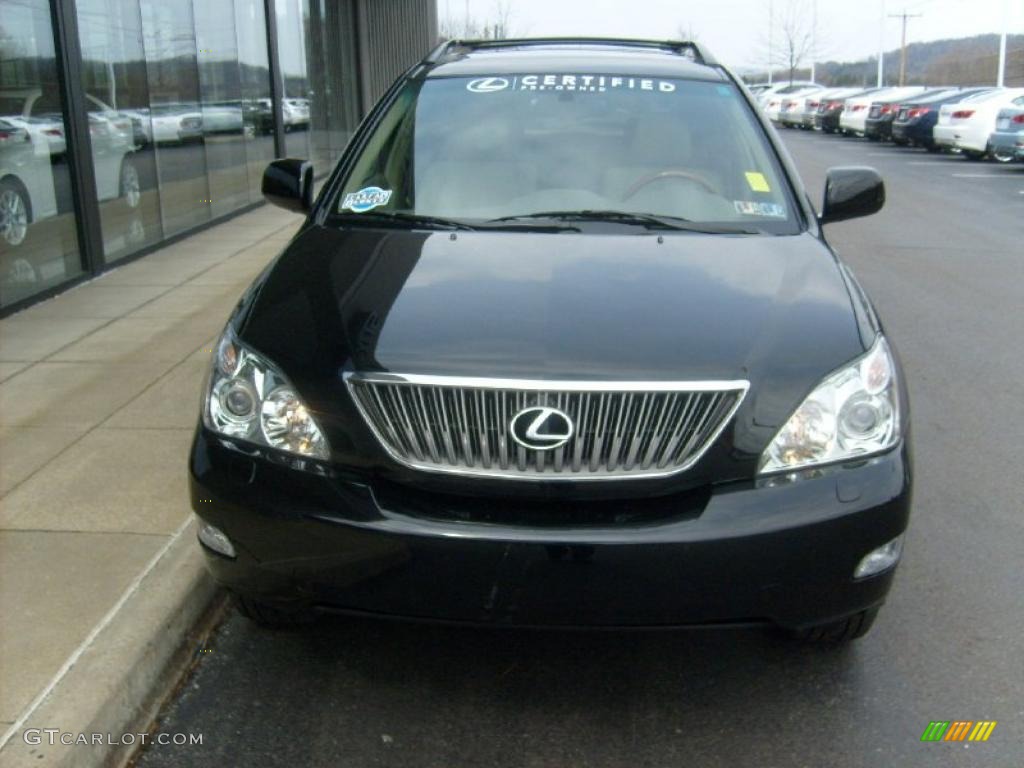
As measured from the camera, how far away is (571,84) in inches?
182

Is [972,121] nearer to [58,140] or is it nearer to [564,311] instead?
[58,140]

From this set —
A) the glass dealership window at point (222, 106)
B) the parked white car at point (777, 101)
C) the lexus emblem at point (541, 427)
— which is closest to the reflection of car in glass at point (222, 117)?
the glass dealership window at point (222, 106)

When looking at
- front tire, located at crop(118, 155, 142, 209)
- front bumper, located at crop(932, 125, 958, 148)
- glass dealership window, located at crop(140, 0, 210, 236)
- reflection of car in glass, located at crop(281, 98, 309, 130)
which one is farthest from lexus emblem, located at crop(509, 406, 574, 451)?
front bumper, located at crop(932, 125, 958, 148)

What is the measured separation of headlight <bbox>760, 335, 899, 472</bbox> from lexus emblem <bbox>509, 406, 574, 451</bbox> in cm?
50

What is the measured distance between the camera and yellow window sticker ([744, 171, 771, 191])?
4199 mm

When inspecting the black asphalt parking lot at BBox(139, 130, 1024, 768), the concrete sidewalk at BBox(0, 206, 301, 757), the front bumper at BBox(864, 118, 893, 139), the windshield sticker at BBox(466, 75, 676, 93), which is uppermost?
the windshield sticker at BBox(466, 75, 676, 93)

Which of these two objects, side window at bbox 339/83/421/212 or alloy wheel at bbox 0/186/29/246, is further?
alloy wheel at bbox 0/186/29/246

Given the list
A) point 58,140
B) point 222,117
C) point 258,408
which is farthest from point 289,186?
point 222,117

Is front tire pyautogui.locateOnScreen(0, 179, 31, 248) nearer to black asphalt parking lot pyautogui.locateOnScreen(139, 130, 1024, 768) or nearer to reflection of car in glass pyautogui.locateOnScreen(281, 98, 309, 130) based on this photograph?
black asphalt parking lot pyautogui.locateOnScreen(139, 130, 1024, 768)

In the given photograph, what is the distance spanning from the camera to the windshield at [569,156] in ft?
13.4

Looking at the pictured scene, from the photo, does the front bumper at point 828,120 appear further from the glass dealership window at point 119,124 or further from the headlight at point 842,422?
the headlight at point 842,422

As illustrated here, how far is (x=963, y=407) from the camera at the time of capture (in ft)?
19.4

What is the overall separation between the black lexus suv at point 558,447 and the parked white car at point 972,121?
2117 centimetres

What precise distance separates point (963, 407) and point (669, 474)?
3.73 m
